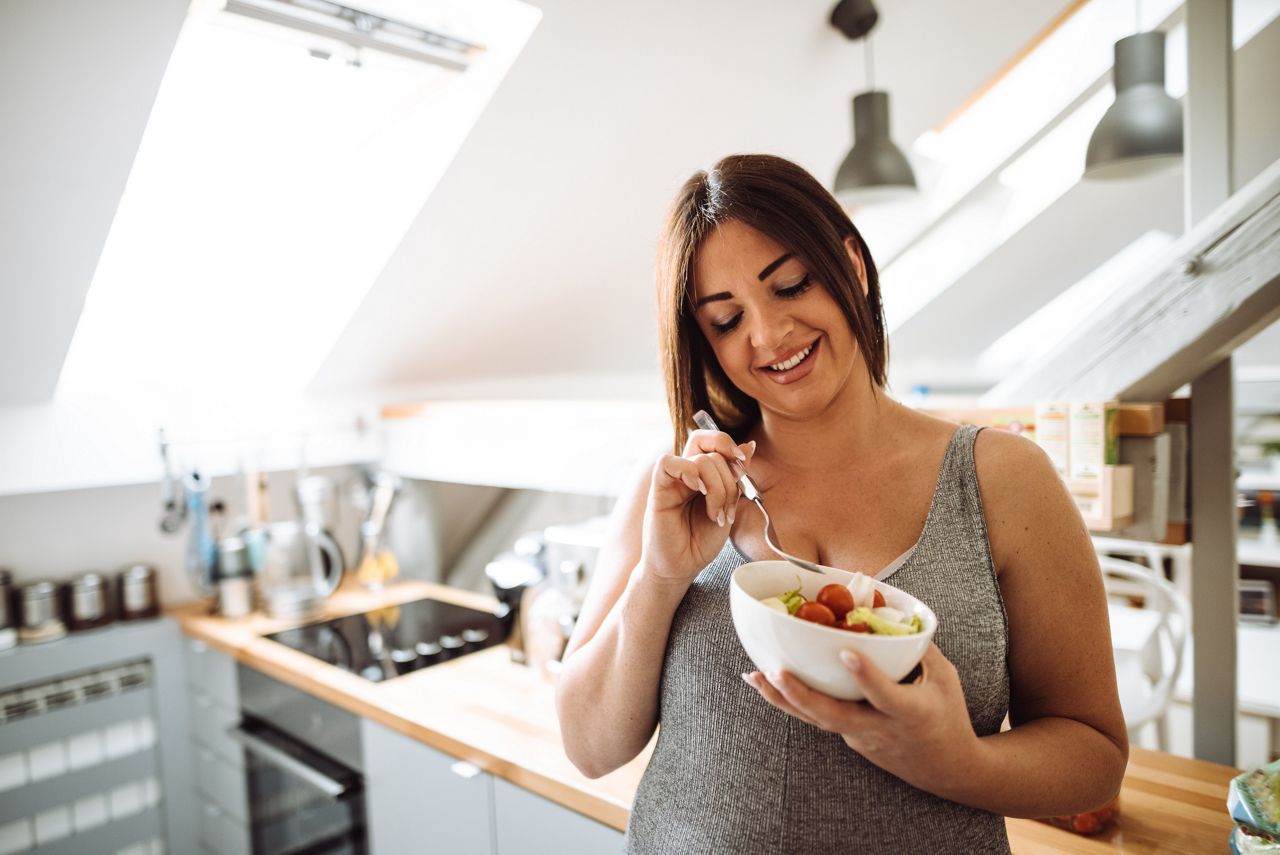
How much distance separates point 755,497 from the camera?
91cm

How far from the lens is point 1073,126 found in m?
4.07

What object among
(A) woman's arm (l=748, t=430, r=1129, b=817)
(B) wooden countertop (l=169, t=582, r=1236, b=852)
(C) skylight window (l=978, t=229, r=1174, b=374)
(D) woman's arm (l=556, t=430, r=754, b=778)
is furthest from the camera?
(C) skylight window (l=978, t=229, r=1174, b=374)

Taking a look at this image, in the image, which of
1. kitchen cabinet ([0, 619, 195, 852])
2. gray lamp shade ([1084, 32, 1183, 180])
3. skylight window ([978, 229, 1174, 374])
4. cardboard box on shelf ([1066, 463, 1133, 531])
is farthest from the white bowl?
skylight window ([978, 229, 1174, 374])

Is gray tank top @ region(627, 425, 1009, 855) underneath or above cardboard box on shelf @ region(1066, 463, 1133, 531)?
underneath

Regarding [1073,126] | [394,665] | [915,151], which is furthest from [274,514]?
[1073,126]

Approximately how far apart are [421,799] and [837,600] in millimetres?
1203

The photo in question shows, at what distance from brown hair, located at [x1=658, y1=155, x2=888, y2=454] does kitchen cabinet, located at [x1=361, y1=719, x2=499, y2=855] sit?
849mm

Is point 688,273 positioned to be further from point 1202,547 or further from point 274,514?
point 274,514

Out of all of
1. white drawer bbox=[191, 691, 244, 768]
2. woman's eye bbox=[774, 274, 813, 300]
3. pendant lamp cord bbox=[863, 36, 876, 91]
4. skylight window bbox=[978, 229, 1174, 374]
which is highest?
pendant lamp cord bbox=[863, 36, 876, 91]

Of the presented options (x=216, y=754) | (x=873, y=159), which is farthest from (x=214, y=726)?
(x=873, y=159)

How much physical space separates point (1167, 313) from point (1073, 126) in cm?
325

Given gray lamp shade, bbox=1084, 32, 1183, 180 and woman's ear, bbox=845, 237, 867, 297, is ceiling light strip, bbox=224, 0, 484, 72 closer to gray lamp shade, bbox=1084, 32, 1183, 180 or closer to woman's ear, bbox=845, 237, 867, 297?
woman's ear, bbox=845, 237, 867, 297

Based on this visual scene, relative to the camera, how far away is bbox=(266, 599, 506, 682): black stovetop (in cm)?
194

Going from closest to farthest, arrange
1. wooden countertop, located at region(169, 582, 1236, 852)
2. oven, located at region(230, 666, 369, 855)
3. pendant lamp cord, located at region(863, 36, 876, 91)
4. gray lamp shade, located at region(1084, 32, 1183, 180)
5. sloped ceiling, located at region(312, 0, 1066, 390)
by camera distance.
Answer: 1. wooden countertop, located at region(169, 582, 1236, 852)
2. oven, located at region(230, 666, 369, 855)
3. gray lamp shade, located at region(1084, 32, 1183, 180)
4. sloped ceiling, located at region(312, 0, 1066, 390)
5. pendant lamp cord, located at region(863, 36, 876, 91)
